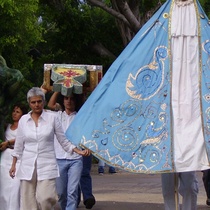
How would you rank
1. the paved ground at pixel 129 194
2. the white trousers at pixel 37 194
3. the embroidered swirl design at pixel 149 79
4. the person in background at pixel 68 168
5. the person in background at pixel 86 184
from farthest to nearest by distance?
the paved ground at pixel 129 194
the person in background at pixel 86 184
the person in background at pixel 68 168
the white trousers at pixel 37 194
the embroidered swirl design at pixel 149 79

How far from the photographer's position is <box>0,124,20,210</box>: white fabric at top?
9.59m

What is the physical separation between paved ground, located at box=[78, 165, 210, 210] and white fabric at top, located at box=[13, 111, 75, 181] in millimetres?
2702

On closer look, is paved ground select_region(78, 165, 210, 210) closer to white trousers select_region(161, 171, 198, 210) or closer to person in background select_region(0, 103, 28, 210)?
person in background select_region(0, 103, 28, 210)

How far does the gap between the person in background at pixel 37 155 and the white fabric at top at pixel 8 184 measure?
916 millimetres

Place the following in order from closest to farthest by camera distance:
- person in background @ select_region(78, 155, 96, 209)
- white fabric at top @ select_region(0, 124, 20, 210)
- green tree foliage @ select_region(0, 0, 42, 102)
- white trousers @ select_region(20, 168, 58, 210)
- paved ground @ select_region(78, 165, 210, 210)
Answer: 1. white trousers @ select_region(20, 168, 58, 210)
2. white fabric at top @ select_region(0, 124, 20, 210)
3. person in background @ select_region(78, 155, 96, 209)
4. paved ground @ select_region(78, 165, 210, 210)
5. green tree foliage @ select_region(0, 0, 42, 102)

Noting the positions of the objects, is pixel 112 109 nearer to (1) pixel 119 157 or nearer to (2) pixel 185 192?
(1) pixel 119 157

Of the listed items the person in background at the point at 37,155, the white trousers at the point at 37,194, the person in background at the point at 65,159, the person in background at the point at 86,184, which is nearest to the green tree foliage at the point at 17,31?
the person in background at the point at 86,184

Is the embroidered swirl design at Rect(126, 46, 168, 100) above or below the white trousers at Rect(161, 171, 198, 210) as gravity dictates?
above

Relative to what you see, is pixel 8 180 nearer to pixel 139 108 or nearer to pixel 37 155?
pixel 37 155

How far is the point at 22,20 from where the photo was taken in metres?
21.2

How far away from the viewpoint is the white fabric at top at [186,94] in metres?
7.25

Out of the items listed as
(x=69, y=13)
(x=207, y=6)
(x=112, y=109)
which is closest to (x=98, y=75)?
(x=112, y=109)

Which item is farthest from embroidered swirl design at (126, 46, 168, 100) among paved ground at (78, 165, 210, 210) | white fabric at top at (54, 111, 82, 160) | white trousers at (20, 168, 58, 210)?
paved ground at (78, 165, 210, 210)

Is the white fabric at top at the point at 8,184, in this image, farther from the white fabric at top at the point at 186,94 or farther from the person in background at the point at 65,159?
the white fabric at top at the point at 186,94
